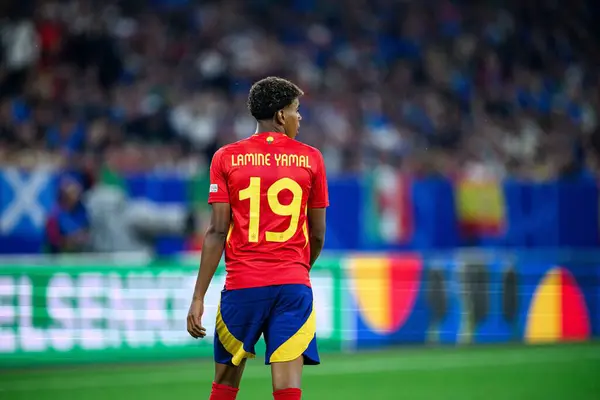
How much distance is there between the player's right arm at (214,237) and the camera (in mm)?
4871

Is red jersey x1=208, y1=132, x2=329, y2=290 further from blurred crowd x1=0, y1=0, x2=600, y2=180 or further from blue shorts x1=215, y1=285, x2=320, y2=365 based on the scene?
blurred crowd x1=0, y1=0, x2=600, y2=180

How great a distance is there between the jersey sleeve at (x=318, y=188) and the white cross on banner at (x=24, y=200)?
882cm

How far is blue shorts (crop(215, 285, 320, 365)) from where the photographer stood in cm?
485

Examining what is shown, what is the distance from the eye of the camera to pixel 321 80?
19.1 metres

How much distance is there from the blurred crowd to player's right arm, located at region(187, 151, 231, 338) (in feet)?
28.6

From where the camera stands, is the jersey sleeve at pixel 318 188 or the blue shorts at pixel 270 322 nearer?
the blue shorts at pixel 270 322

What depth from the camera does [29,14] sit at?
16766 mm

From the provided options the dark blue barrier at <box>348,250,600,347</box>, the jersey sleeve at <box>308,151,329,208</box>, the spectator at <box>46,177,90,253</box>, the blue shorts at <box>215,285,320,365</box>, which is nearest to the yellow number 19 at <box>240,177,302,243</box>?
the jersey sleeve at <box>308,151,329,208</box>

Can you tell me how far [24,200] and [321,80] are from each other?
7.21 meters

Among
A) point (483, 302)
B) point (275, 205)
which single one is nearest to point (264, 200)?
point (275, 205)

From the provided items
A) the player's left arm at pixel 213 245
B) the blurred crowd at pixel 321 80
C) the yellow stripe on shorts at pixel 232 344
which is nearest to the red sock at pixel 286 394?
the yellow stripe on shorts at pixel 232 344

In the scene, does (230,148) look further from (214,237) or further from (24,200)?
(24,200)

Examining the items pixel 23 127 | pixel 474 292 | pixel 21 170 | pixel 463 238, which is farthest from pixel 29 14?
pixel 474 292

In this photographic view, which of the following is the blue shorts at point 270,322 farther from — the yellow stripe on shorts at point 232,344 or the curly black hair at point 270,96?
the curly black hair at point 270,96
